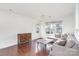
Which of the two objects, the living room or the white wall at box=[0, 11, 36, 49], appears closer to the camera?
the living room

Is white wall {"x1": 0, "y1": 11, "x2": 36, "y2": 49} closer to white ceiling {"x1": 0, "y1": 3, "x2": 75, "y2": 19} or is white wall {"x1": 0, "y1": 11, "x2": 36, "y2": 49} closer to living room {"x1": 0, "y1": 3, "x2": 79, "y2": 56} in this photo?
living room {"x1": 0, "y1": 3, "x2": 79, "y2": 56}

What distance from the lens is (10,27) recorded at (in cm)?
489

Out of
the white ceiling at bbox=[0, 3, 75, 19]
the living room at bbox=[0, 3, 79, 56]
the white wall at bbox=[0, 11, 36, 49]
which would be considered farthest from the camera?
the white wall at bbox=[0, 11, 36, 49]

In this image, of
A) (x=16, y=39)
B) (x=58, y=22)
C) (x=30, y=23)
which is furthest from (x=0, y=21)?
(x=58, y=22)

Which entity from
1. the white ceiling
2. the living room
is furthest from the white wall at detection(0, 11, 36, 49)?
the white ceiling

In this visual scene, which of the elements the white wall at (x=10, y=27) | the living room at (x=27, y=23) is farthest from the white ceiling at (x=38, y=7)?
the white wall at (x=10, y=27)

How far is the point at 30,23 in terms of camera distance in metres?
7.13

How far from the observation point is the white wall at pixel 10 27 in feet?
14.4

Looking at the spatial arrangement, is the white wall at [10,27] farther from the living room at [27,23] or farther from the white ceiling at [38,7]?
the white ceiling at [38,7]

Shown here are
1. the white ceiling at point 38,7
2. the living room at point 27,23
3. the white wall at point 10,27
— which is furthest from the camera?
the white wall at point 10,27

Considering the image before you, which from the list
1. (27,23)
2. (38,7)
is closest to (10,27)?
(27,23)

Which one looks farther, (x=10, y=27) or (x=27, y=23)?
(x=27, y=23)

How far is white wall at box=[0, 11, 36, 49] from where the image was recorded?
173 inches

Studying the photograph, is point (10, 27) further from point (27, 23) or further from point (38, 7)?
point (38, 7)
